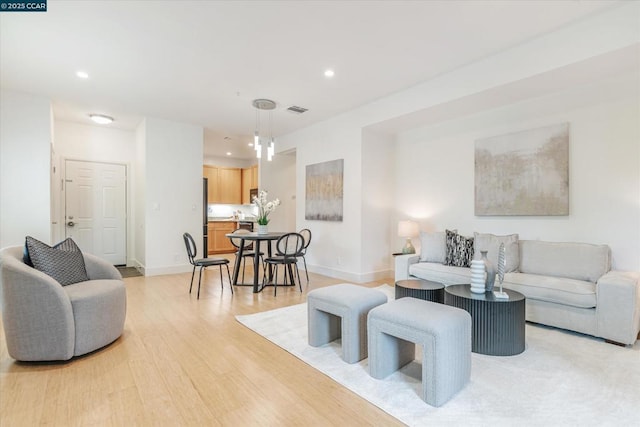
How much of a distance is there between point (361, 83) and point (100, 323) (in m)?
3.89

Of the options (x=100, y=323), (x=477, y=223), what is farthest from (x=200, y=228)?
(x=477, y=223)

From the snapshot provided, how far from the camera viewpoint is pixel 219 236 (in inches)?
360

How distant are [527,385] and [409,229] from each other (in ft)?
9.80

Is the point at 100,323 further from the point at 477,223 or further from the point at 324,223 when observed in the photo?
the point at 477,223

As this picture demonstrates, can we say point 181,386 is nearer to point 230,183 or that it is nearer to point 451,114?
point 451,114

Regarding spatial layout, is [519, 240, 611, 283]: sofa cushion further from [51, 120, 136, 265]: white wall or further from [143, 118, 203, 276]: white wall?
[51, 120, 136, 265]: white wall

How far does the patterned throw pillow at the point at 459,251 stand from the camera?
4.04 metres

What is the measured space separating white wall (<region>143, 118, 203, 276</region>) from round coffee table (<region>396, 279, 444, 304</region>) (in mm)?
4461

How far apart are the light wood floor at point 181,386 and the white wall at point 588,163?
10.8 ft

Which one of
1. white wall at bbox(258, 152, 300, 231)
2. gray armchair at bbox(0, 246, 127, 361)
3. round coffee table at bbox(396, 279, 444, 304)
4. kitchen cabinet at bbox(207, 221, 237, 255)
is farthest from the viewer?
kitchen cabinet at bbox(207, 221, 237, 255)

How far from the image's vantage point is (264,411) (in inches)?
72.4

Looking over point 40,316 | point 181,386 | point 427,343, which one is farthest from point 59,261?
point 427,343

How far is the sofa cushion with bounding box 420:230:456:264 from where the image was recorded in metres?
4.28

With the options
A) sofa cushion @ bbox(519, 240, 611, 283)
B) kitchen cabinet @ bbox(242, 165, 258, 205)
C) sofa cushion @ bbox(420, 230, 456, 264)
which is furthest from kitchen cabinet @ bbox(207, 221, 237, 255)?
sofa cushion @ bbox(519, 240, 611, 283)
